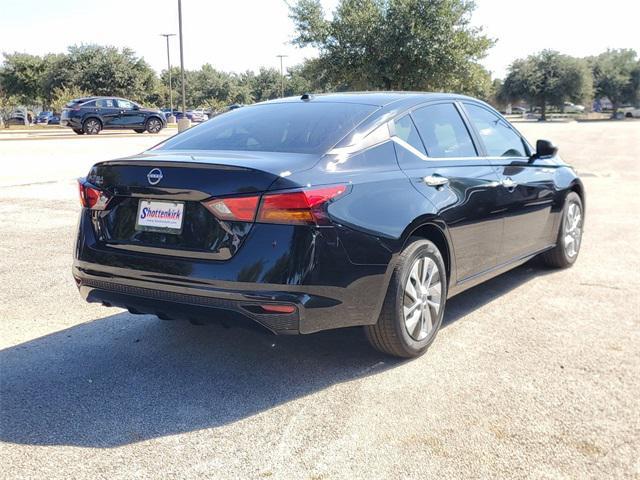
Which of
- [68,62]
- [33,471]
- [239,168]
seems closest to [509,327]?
[239,168]

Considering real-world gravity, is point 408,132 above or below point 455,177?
above

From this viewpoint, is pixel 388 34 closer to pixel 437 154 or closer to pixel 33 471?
pixel 437 154

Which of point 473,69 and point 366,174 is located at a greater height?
point 473,69

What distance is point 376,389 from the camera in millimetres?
3506

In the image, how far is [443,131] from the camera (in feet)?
14.8

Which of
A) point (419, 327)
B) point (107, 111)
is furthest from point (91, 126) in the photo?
point (419, 327)

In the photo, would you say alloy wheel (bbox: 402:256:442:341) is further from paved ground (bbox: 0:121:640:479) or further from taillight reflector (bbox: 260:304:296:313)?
taillight reflector (bbox: 260:304:296:313)

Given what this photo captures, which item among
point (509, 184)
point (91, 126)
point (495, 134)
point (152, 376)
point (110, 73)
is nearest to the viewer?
point (152, 376)

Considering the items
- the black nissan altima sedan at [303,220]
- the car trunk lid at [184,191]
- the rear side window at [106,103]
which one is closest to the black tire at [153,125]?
the rear side window at [106,103]

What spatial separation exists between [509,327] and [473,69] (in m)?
31.6

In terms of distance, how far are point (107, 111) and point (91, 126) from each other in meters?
1.01

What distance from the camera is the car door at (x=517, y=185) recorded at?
492 centimetres

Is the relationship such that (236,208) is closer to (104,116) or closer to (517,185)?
(517,185)

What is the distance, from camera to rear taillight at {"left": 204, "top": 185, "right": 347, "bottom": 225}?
3195mm
